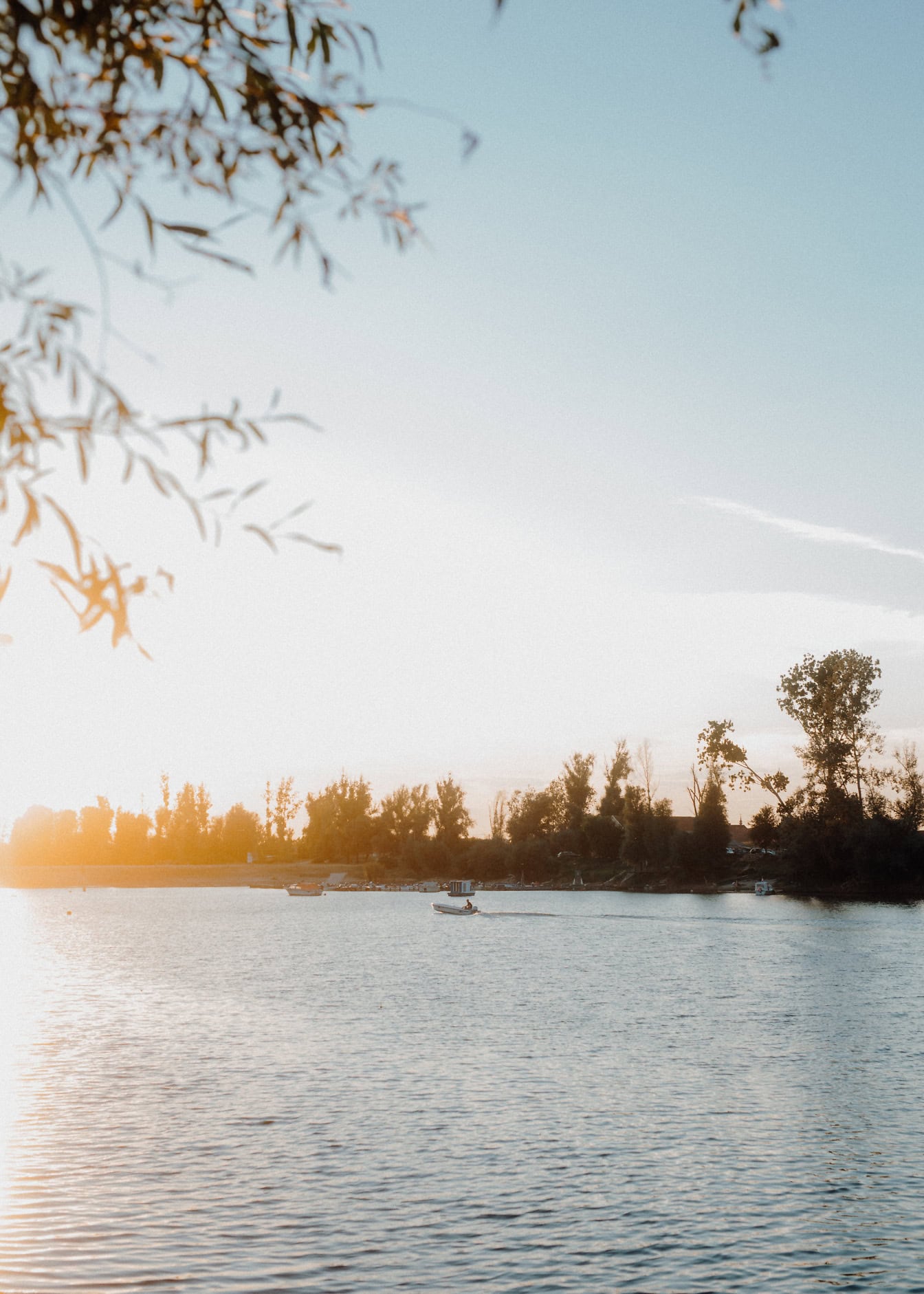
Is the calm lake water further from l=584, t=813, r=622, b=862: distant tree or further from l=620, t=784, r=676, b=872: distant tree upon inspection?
l=584, t=813, r=622, b=862: distant tree

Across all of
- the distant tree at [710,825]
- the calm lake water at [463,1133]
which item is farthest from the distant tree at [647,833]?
the calm lake water at [463,1133]

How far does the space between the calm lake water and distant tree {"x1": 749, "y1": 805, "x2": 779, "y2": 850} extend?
96921 millimetres

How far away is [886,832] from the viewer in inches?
5645

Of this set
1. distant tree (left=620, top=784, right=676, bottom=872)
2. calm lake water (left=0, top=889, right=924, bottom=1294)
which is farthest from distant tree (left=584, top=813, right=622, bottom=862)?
calm lake water (left=0, top=889, right=924, bottom=1294)

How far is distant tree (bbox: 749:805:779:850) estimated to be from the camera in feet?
522

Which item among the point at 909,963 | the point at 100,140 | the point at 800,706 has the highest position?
the point at 800,706

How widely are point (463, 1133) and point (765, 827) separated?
142m

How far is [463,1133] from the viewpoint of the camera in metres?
27.1

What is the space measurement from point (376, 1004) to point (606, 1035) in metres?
13.4

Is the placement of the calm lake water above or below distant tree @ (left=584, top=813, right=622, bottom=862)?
below

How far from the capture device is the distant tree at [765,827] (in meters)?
159

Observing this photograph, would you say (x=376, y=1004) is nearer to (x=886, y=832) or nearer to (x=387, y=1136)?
(x=387, y=1136)

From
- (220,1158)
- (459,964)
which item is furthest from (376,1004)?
(220,1158)

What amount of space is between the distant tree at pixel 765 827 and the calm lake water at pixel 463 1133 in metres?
96.9
